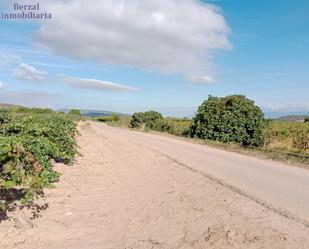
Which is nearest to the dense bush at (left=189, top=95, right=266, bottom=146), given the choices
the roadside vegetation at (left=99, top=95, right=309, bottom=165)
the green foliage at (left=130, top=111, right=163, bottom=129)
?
the roadside vegetation at (left=99, top=95, right=309, bottom=165)

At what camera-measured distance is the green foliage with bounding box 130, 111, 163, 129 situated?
5241 centimetres

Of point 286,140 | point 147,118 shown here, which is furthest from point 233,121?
point 147,118

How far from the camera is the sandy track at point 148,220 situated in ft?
19.9

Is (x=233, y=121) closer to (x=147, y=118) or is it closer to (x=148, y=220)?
(x=148, y=220)

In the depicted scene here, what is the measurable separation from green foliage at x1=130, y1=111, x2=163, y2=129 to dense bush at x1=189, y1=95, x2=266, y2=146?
74.9 ft

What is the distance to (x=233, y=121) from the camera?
1059 inches

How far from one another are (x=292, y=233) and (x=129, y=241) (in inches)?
98.7

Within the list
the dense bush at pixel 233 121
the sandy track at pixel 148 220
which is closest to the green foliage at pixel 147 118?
the dense bush at pixel 233 121

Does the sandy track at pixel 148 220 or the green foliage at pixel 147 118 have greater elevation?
the green foliage at pixel 147 118

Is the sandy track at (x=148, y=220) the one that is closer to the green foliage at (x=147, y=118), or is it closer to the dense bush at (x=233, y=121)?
the dense bush at (x=233, y=121)

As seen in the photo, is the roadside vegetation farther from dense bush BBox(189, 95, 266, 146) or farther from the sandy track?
the sandy track

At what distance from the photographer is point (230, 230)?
21.4 ft

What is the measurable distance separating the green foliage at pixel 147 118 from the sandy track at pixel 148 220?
4128cm

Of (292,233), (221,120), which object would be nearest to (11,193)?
(292,233)
